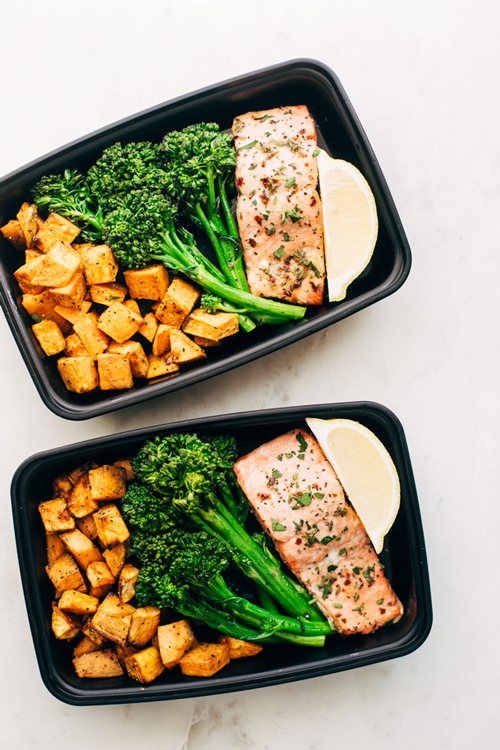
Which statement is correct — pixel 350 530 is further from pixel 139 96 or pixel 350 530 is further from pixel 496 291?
pixel 139 96

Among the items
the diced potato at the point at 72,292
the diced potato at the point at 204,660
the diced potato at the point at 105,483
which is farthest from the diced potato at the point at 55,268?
the diced potato at the point at 204,660

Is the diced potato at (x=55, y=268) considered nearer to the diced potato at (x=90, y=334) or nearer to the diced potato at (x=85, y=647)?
the diced potato at (x=90, y=334)

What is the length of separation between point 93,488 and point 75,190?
1232 millimetres

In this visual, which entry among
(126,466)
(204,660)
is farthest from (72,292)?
(204,660)

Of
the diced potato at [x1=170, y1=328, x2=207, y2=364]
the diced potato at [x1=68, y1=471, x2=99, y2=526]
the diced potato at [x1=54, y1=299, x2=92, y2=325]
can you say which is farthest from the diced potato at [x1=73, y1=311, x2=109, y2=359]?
the diced potato at [x1=68, y1=471, x2=99, y2=526]

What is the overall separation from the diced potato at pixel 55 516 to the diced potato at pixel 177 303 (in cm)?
86

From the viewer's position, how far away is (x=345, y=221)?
2.24 m

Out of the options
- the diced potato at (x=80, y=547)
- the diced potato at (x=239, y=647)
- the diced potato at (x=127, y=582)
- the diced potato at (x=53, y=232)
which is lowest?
the diced potato at (x=239, y=647)

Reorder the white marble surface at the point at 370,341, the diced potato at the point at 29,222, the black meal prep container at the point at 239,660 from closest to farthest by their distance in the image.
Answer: the black meal prep container at the point at 239,660 → the diced potato at the point at 29,222 → the white marble surface at the point at 370,341

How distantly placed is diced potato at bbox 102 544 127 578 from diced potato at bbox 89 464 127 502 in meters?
0.04

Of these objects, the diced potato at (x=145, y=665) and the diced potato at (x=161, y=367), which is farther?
the diced potato at (x=161, y=367)

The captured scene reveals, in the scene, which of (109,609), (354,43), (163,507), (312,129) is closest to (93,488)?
(163,507)

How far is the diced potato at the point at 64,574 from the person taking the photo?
220 cm

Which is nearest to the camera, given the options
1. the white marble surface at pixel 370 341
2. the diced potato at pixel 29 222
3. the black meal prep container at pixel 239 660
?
the black meal prep container at pixel 239 660
